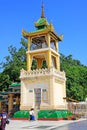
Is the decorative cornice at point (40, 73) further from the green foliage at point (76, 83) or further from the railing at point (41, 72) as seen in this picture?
the green foliage at point (76, 83)

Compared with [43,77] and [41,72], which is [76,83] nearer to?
[41,72]

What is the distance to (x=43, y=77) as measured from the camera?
2478 centimetres

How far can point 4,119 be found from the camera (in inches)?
442

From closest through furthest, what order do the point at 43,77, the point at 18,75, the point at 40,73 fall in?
the point at 43,77
the point at 40,73
the point at 18,75

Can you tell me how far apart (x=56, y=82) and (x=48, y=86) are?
1.49 metres

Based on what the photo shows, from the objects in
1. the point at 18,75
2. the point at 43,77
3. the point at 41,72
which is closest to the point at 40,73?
the point at 41,72

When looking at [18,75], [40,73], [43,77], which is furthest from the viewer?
[18,75]

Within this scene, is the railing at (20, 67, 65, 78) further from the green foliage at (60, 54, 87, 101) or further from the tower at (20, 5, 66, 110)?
the green foliage at (60, 54, 87, 101)

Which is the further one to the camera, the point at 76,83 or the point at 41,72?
the point at 76,83

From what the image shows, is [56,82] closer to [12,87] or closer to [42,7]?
[12,87]

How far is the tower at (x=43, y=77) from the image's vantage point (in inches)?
955

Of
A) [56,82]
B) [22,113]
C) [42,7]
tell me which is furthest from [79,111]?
[42,7]

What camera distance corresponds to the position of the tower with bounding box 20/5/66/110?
2425 cm

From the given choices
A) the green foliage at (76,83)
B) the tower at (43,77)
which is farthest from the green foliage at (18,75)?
the tower at (43,77)
